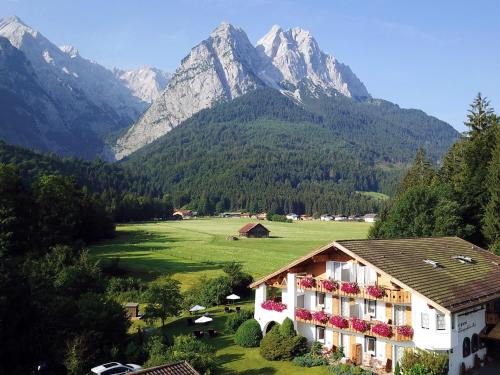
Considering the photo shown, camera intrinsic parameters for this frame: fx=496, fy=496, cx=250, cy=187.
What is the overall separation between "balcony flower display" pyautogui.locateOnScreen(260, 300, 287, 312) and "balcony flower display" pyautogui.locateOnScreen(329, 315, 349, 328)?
4.71 metres

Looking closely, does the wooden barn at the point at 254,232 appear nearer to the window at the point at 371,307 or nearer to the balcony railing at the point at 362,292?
the balcony railing at the point at 362,292

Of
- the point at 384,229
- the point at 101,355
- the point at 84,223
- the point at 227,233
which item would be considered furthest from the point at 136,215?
the point at 101,355

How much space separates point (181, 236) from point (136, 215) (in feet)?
214

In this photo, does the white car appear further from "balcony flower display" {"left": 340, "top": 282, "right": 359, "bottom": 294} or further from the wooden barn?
the wooden barn

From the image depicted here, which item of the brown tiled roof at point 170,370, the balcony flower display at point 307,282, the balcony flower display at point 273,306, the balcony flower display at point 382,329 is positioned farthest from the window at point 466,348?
the brown tiled roof at point 170,370

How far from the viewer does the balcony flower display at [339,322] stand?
35344 mm

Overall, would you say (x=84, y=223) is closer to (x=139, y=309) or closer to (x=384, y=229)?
(x=139, y=309)

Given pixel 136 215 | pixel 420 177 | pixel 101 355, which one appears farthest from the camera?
pixel 136 215

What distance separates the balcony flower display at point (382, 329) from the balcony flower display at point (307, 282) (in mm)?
5927

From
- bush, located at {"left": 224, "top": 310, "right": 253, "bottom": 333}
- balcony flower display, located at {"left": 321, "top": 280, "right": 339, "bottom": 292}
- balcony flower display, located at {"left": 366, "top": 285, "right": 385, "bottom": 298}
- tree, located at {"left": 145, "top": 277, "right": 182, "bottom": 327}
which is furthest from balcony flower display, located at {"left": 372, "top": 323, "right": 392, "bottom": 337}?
tree, located at {"left": 145, "top": 277, "right": 182, "bottom": 327}

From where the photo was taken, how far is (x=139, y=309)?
56688mm

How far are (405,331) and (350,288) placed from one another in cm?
481

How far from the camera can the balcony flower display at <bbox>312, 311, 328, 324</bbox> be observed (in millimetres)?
36531

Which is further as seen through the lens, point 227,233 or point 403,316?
point 227,233
